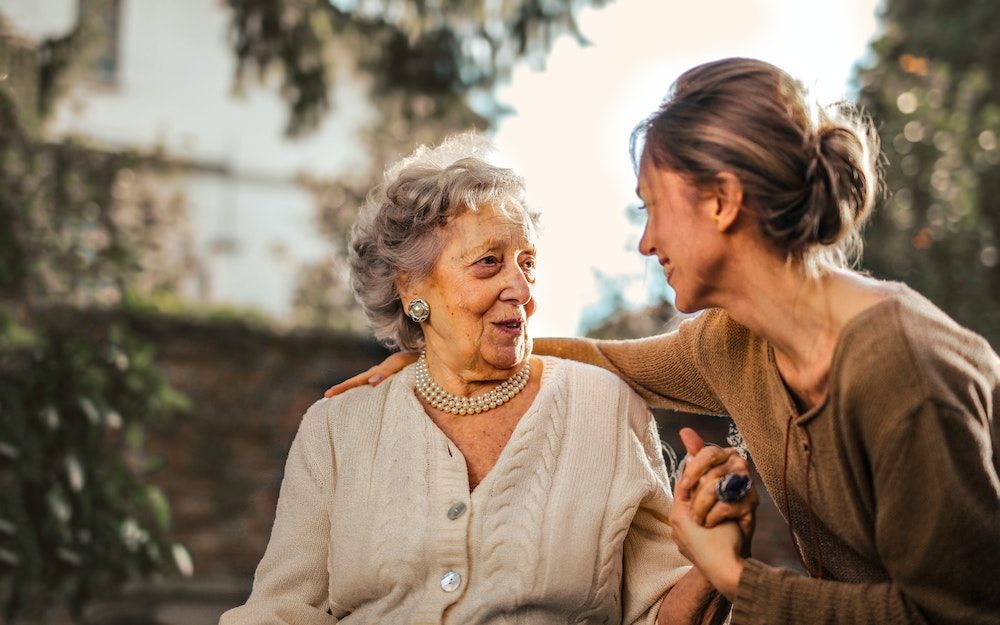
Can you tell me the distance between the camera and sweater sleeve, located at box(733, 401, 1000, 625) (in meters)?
1.88

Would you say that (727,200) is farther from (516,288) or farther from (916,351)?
(516,288)

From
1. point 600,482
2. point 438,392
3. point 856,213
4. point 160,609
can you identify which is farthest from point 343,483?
point 160,609

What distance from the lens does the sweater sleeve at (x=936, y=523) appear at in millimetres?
1877

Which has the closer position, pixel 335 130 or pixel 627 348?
pixel 627 348

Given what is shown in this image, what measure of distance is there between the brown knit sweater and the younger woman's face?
25cm

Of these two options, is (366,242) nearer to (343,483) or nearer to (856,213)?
(343,483)

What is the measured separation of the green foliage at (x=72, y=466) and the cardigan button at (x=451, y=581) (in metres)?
2.78

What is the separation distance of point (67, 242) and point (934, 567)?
16.3ft

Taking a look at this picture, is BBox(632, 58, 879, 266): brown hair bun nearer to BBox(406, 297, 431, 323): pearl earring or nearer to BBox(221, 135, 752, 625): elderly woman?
BBox(221, 135, 752, 625): elderly woman

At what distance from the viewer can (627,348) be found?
2805 mm

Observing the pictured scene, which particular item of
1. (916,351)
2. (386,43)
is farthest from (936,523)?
(386,43)

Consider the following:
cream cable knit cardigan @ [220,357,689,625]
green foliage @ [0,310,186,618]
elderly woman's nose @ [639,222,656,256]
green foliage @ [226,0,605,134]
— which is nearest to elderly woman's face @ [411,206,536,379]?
cream cable knit cardigan @ [220,357,689,625]

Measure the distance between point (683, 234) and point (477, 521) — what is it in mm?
821

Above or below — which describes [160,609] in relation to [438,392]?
below
